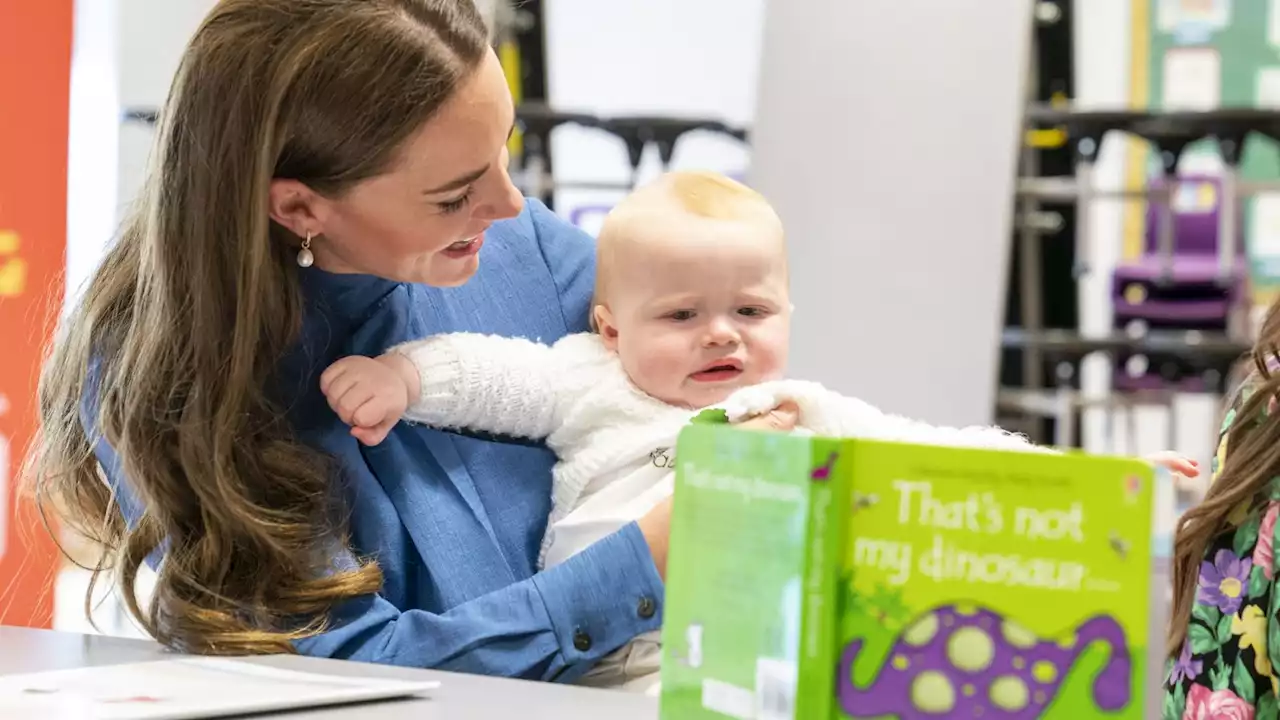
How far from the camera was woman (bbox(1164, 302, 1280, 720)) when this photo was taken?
51.5 inches

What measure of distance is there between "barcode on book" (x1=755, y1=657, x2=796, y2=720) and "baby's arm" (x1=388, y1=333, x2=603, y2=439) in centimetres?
97

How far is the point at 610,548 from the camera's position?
1.71 m

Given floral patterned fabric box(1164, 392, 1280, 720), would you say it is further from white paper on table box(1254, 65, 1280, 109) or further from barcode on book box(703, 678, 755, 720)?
white paper on table box(1254, 65, 1280, 109)

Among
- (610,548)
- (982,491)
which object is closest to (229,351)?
(610,548)

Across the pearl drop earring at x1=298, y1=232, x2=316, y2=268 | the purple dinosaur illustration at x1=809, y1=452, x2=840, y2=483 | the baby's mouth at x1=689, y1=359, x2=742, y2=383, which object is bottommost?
the baby's mouth at x1=689, y1=359, x2=742, y2=383

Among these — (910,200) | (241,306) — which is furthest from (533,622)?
(910,200)

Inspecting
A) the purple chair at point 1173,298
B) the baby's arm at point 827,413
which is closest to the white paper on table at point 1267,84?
the purple chair at point 1173,298

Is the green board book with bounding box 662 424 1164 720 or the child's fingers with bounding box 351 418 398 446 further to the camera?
the child's fingers with bounding box 351 418 398 446

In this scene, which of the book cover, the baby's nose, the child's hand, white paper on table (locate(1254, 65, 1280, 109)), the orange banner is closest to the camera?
the book cover

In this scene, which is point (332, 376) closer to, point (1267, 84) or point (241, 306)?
point (241, 306)

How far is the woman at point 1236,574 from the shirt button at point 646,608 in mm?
528

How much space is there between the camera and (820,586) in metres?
0.91

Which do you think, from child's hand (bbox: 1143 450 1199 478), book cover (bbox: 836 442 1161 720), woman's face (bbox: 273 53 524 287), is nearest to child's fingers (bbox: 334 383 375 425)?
woman's face (bbox: 273 53 524 287)

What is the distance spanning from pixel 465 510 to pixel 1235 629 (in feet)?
2.88
